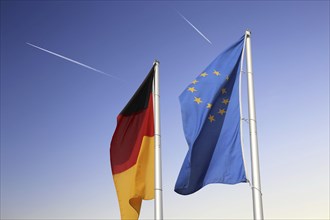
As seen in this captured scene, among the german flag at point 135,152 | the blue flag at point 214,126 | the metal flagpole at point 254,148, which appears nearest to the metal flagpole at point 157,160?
the german flag at point 135,152

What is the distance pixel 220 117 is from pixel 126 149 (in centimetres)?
419

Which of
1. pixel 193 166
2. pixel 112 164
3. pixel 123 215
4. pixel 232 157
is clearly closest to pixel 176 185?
pixel 193 166

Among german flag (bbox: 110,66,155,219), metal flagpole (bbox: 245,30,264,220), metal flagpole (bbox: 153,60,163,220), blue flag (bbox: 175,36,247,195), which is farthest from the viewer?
german flag (bbox: 110,66,155,219)

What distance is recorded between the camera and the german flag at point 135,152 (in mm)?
16859

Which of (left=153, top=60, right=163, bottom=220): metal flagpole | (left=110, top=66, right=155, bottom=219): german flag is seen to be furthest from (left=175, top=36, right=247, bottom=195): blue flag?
(left=110, top=66, right=155, bottom=219): german flag

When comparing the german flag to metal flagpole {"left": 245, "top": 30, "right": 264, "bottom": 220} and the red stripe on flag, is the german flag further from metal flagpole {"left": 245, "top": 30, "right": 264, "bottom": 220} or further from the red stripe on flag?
metal flagpole {"left": 245, "top": 30, "right": 264, "bottom": 220}

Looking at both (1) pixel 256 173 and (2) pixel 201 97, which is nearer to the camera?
(1) pixel 256 173

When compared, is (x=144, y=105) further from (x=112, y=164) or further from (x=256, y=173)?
(x=256, y=173)

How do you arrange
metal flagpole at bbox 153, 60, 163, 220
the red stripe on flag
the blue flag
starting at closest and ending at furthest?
1. the blue flag
2. metal flagpole at bbox 153, 60, 163, 220
3. the red stripe on flag

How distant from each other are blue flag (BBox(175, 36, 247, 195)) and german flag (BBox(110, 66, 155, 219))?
221 centimetres

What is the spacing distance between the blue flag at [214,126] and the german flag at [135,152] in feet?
7.24

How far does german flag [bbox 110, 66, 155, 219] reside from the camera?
1686 cm

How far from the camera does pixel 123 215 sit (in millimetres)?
16891

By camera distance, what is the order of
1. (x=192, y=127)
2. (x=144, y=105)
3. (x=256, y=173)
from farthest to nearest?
(x=144, y=105) → (x=192, y=127) → (x=256, y=173)
